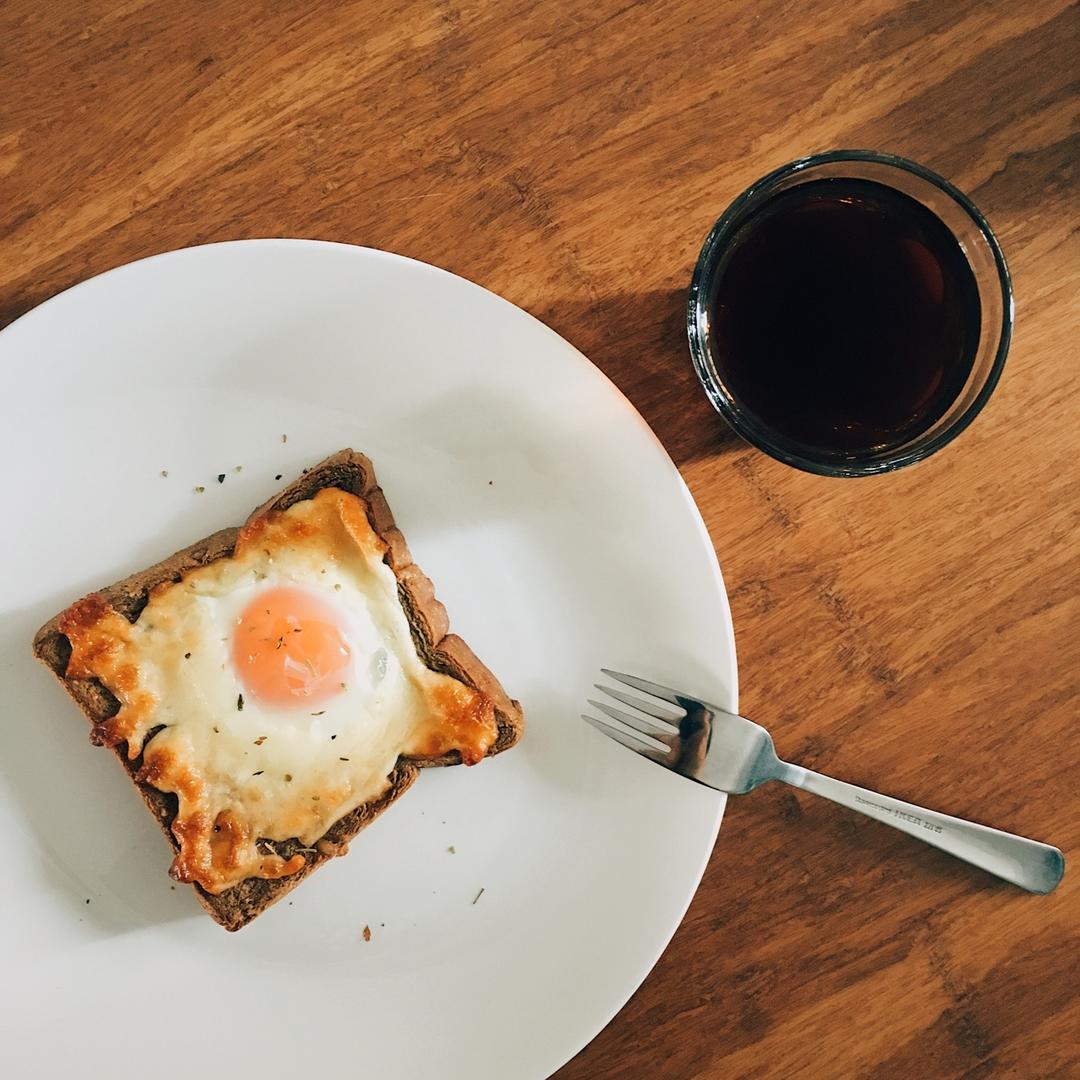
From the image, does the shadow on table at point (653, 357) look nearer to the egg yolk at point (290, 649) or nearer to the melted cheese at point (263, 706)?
the melted cheese at point (263, 706)

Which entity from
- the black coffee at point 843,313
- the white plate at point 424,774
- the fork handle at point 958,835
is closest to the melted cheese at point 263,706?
the white plate at point 424,774

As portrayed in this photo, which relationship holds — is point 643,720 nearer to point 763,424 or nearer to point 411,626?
point 411,626

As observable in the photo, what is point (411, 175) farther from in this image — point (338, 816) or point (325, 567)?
point (338, 816)

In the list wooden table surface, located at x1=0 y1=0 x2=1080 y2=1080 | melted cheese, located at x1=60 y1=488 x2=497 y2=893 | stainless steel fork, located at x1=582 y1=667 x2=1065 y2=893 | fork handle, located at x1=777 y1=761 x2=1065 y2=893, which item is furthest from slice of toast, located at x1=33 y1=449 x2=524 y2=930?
fork handle, located at x1=777 y1=761 x2=1065 y2=893

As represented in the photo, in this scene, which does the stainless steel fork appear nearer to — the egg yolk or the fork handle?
the fork handle

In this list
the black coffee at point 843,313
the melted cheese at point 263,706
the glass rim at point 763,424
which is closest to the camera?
the glass rim at point 763,424

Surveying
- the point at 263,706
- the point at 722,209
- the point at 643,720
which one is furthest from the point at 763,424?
the point at 263,706
